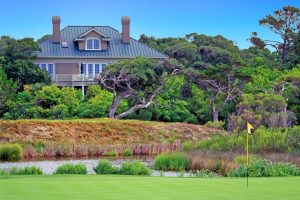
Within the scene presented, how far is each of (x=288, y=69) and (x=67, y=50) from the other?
21356 mm

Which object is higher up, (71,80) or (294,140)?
(71,80)

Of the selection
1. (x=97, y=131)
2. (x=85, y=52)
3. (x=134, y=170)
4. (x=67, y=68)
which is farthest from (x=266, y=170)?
(x=85, y=52)

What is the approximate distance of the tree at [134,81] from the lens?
163 feet

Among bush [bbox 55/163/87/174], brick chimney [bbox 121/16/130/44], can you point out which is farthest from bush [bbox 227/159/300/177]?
brick chimney [bbox 121/16/130/44]

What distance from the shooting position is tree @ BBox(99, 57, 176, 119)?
4969 cm

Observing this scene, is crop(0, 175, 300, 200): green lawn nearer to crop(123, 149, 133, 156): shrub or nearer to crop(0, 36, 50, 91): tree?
crop(123, 149, 133, 156): shrub

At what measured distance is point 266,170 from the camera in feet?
70.8

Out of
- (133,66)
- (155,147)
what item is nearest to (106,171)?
(155,147)

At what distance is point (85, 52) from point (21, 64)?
8.97m

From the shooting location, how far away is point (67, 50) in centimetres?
6200

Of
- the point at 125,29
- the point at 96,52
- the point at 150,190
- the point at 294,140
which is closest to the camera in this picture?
the point at 150,190

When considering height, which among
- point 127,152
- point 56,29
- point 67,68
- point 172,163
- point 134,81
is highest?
point 56,29

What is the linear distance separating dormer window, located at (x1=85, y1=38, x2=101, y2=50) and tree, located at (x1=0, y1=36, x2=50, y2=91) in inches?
254

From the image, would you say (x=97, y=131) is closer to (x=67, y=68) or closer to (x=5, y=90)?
(x=5, y=90)
